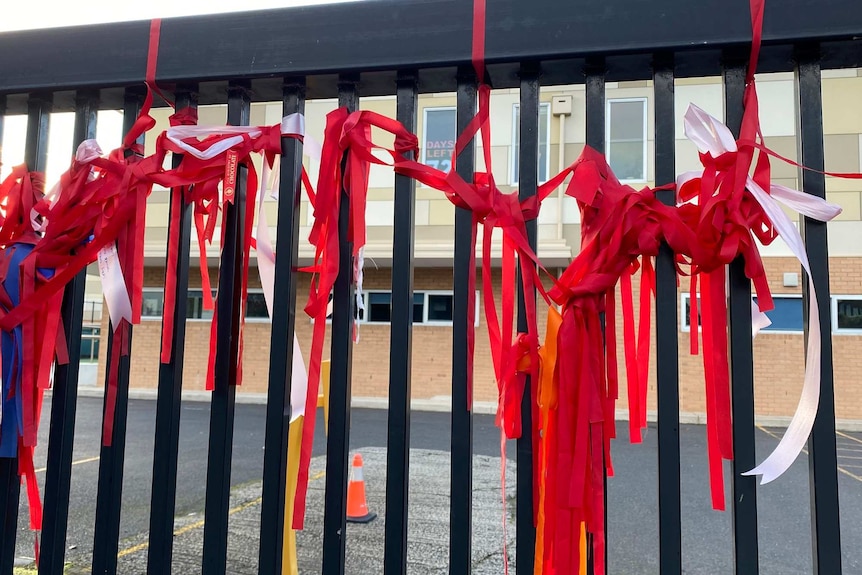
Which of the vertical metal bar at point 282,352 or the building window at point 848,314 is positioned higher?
the building window at point 848,314

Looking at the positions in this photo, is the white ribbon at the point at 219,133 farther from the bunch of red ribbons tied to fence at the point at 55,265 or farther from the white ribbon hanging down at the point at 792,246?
the white ribbon hanging down at the point at 792,246

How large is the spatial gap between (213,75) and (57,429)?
901mm

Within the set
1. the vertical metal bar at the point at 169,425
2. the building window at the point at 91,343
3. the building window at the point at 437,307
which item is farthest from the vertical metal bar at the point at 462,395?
the building window at the point at 91,343

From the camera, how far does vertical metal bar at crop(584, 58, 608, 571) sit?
1152 mm

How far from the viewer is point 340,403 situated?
122cm

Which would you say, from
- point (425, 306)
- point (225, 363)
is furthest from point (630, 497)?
point (425, 306)

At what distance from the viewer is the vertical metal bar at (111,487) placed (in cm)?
131

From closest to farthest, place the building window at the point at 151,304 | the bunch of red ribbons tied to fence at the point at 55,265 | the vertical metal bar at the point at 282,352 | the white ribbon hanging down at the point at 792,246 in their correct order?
the white ribbon hanging down at the point at 792,246 → the vertical metal bar at the point at 282,352 → the bunch of red ribbons tied to fence at the point at 55,265 → the building window at the point at 151,304

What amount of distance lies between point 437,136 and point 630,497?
8.18 meters

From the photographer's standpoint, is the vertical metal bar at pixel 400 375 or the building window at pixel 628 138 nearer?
the vertical metal bar at pixel 400 375

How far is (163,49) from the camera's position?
136 cm

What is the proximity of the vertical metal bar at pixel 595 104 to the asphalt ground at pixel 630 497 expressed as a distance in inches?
91.8

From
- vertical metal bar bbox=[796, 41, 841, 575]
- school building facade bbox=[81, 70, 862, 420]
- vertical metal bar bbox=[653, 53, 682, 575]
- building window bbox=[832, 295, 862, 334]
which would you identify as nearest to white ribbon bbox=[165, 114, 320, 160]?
vertical metal bar bbox=[653, 53, 682, 575]

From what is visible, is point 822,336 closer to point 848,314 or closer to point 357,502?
point 357,502
